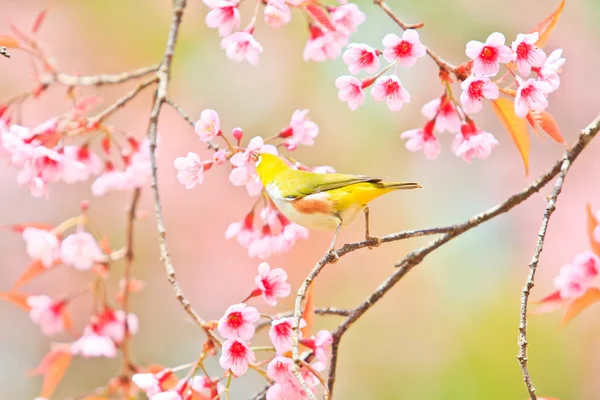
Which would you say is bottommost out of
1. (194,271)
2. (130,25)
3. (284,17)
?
(194,271)

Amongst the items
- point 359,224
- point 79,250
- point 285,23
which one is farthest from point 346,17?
point 359,224

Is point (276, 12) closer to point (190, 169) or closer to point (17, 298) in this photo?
point (190, 169)

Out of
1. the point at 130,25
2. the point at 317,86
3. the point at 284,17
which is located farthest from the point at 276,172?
the point at 130,25

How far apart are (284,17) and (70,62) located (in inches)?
58.7

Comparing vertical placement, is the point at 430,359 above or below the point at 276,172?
below

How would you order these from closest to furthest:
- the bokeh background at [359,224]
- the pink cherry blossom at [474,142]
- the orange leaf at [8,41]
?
the pink cherry blossom at [474,142] < the orange leaf at [8,41] < the bokeh background at [359,224]

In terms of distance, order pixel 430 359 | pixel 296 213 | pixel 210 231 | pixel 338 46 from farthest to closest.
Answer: pixel 210 231 → pixel 430 359 → pixel 338 46 → pixel 296 213

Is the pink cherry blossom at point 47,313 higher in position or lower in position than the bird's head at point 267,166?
lower

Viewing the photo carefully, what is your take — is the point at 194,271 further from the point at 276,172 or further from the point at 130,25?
the point at 276,172

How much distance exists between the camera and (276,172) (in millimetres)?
774

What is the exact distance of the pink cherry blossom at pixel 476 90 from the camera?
2.20ft

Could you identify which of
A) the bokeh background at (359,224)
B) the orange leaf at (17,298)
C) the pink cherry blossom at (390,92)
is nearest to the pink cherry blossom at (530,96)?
the pink cherry blossom at (390,92)

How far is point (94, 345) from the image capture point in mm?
993

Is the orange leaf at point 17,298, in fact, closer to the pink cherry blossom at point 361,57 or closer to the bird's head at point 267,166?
the bird's head at point 267,166
